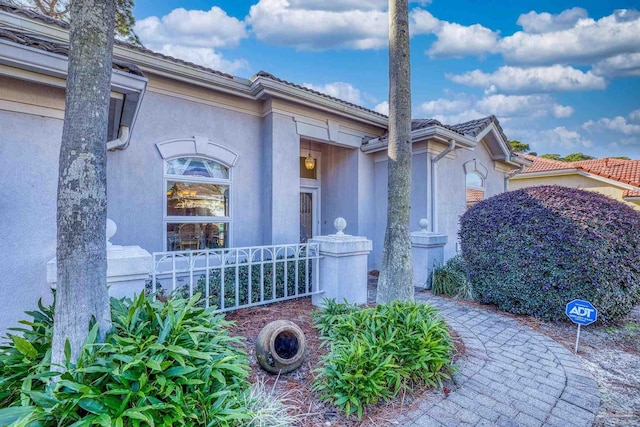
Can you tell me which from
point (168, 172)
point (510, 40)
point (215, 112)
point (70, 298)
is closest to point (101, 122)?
point (70, 298)

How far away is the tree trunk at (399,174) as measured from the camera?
4297mm

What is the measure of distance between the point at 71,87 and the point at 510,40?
12.5 metres

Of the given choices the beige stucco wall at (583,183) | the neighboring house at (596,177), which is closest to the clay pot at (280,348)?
the neighboring house at (596,177)

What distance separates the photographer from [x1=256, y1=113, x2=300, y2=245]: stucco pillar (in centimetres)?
690

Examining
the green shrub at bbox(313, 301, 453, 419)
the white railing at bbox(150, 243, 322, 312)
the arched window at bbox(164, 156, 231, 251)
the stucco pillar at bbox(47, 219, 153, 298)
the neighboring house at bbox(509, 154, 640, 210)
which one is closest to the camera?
the green shrub at bbox(313, 301, 453, 419)

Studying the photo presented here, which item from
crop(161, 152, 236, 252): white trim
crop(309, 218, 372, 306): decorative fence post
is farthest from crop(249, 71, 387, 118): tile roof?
crop(309, 218, 372, 306): decorative fence post

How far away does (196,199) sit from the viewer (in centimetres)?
649

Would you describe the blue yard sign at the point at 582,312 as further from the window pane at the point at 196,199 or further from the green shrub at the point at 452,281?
the window pane at the point at 196,199

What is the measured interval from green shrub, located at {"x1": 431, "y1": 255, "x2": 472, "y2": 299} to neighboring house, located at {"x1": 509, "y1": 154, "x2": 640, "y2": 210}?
10.1 m

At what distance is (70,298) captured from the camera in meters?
2.01

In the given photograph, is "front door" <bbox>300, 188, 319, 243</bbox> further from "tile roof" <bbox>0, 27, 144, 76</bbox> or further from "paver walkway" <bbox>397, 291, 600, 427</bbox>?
"tile roof" <bbox>0, 27, 144, 76</bbox>

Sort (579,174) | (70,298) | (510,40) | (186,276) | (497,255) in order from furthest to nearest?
(579,174), (510,40), (186,276), (497,255), (70,298)

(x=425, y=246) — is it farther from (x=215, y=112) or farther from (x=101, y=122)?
(x=101, y=122)

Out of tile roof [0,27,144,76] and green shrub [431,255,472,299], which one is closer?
tile roof [0,27,144,76]
